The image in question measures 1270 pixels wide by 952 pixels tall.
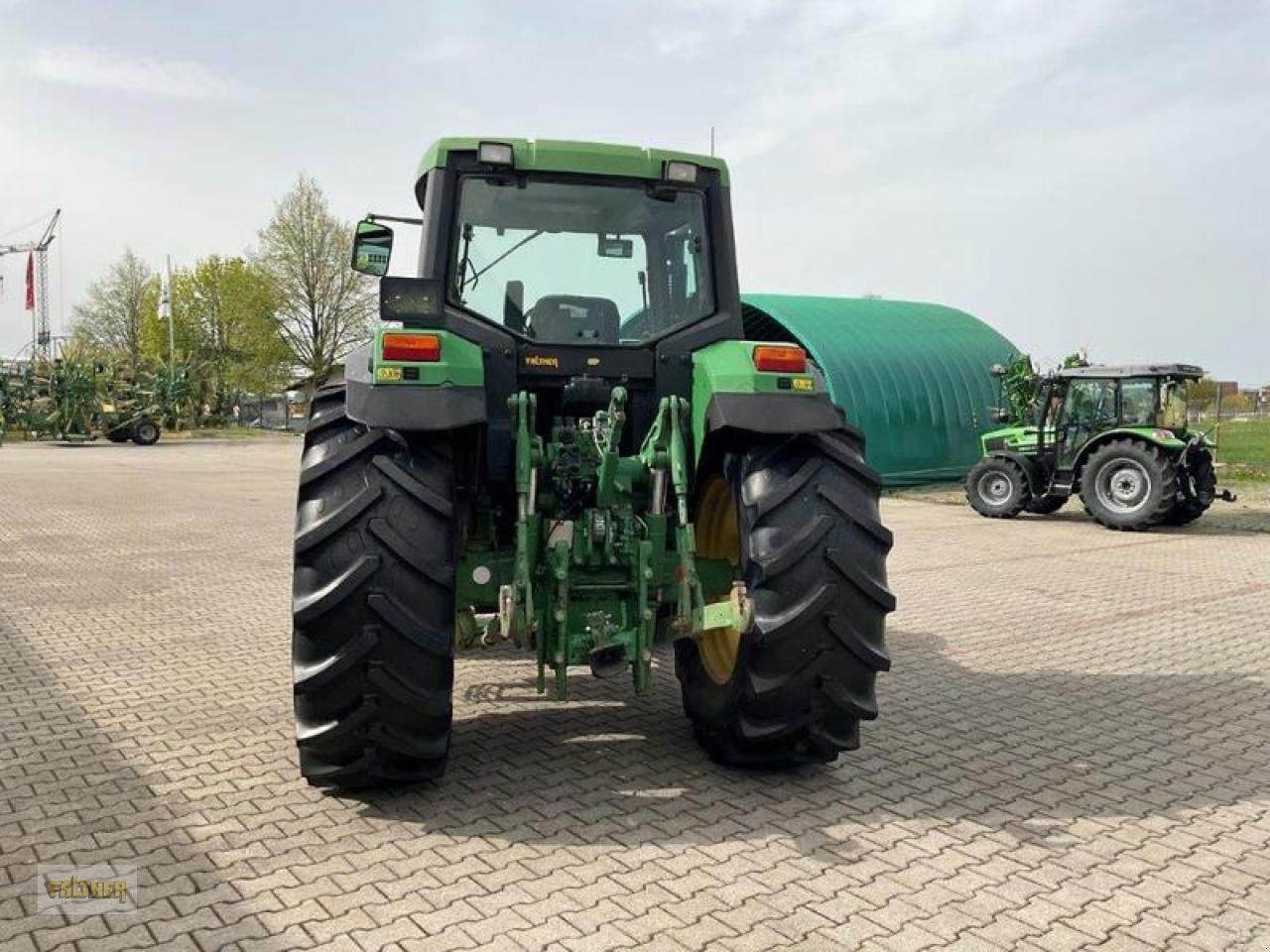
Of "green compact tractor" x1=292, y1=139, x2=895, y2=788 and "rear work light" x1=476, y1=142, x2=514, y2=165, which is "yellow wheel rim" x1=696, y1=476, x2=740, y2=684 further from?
"rear work light" x1=476, y1=142, x2=514, y2=165

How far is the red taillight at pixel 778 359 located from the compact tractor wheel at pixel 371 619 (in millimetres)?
1329

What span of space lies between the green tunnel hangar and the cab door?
4.46 m

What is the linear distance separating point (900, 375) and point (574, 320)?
Result: 53.4 ft

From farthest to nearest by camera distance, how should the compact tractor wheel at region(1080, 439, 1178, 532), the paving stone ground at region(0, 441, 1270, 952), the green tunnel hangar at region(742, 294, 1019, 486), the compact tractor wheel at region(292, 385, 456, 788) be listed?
the green tunnel hangar at region(742, 294, 1019, 486)
the compact tractor wheel at region(1080, 439, 1178, 532)
the compact tractor wheel at region(292, 385, 456, 788)
the paving stone ground at region(0, 441, 1270, 952)

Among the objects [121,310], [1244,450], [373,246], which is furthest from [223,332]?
[373,246]

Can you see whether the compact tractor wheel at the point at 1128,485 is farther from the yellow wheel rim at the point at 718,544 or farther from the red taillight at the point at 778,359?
the red taillight at the point at 778,359

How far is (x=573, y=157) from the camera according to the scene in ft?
14.8

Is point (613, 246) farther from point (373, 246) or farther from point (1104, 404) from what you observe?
point (1104, 404)

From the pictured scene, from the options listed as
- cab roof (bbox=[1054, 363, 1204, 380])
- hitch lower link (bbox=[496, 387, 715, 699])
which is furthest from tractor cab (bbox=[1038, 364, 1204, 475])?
hitch lower link (bbox=[496, 387, 715, 699])

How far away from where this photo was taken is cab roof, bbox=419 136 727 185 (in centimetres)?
447

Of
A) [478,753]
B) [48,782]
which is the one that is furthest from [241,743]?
[478,753]

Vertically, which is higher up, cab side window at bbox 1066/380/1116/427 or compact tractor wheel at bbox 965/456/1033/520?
cab side window at bbox 1066/380/1116/427

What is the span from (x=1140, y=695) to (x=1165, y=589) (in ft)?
13.0

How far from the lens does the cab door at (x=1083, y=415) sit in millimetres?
14258
